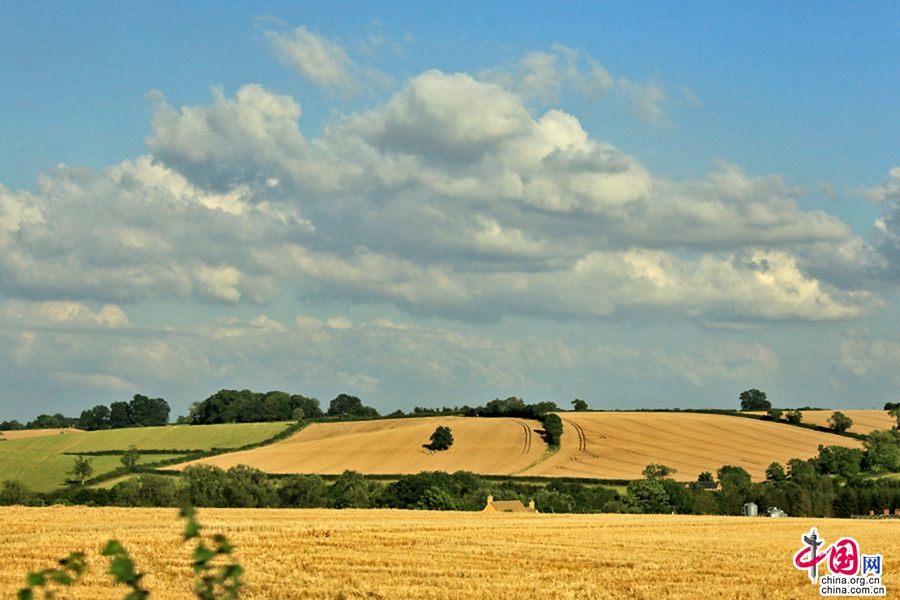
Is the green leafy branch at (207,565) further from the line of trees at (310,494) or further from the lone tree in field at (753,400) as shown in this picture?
the lone tree in field at (753,400)

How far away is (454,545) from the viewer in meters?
31.4

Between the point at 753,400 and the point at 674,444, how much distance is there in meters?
74.1

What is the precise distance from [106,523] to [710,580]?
2634cm

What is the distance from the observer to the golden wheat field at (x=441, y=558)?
69.7 feet

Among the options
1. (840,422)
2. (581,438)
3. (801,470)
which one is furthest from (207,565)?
(840,422)

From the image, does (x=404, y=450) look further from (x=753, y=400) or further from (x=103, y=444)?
(x=753, y=400)

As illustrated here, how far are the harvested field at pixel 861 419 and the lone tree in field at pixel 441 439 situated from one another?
60.9 metres

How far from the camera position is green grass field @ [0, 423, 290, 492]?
112 m

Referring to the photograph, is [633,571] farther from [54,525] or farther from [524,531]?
[54,525]

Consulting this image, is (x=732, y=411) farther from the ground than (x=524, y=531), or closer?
farther from the ground

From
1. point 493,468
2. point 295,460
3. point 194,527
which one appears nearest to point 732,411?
point 493,468

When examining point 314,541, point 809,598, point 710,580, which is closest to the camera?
point 809,598

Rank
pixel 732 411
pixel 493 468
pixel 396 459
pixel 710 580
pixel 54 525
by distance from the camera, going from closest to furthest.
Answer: pixel 710 580, pixel 54 525, pixel 493 468, pixel 396 459, pixel 732 411

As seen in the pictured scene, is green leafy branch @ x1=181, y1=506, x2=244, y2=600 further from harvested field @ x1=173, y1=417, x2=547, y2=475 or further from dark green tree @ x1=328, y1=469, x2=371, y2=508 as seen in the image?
harvested field @ x1=173, y1=417, x2=547, y2=475
